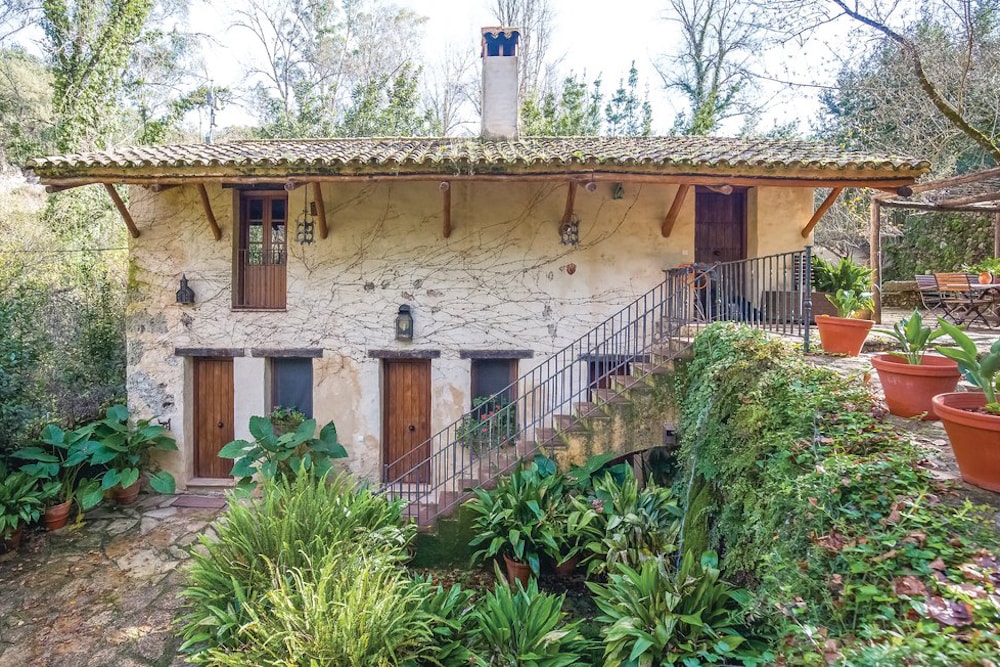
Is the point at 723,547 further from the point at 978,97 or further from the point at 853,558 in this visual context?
the point at 978,97

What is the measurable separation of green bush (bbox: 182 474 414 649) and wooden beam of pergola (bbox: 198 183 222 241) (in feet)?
14.2

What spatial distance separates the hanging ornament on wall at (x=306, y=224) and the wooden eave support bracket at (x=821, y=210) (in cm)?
717

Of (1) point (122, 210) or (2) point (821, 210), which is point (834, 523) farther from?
(1) point (122, 210)

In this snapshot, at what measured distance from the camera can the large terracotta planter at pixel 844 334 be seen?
184 inches

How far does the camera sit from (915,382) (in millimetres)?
3057

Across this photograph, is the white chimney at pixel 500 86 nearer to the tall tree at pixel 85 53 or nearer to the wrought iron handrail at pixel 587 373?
the wrought iron handrail at pixel 587 373

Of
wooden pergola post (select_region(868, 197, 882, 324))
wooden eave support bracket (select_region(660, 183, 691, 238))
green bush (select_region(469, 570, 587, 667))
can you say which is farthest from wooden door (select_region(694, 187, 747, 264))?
green bush (select_region(469, 570, 587, 667))

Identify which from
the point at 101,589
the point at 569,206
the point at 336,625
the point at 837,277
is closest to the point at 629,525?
the point at 336,625

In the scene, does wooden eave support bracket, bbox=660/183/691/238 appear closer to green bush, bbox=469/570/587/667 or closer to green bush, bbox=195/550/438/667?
green bush, bbox=469/570/587/667

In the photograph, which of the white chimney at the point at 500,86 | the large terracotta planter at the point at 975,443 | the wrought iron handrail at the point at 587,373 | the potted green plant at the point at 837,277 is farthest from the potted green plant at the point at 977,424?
the white chimney at the point at 500,86

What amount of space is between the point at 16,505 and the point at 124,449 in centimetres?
121

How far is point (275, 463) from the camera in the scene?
6398 millimetres

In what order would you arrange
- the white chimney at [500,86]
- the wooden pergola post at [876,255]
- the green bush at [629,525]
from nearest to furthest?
1. the green bush at [629,525]
2. the wooden pergola post at [876,255]
3. the white chimney at [500,86]

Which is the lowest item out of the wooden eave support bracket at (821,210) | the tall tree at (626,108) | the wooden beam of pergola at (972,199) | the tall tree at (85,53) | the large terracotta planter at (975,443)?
the large terracotta planter at (975,443)
